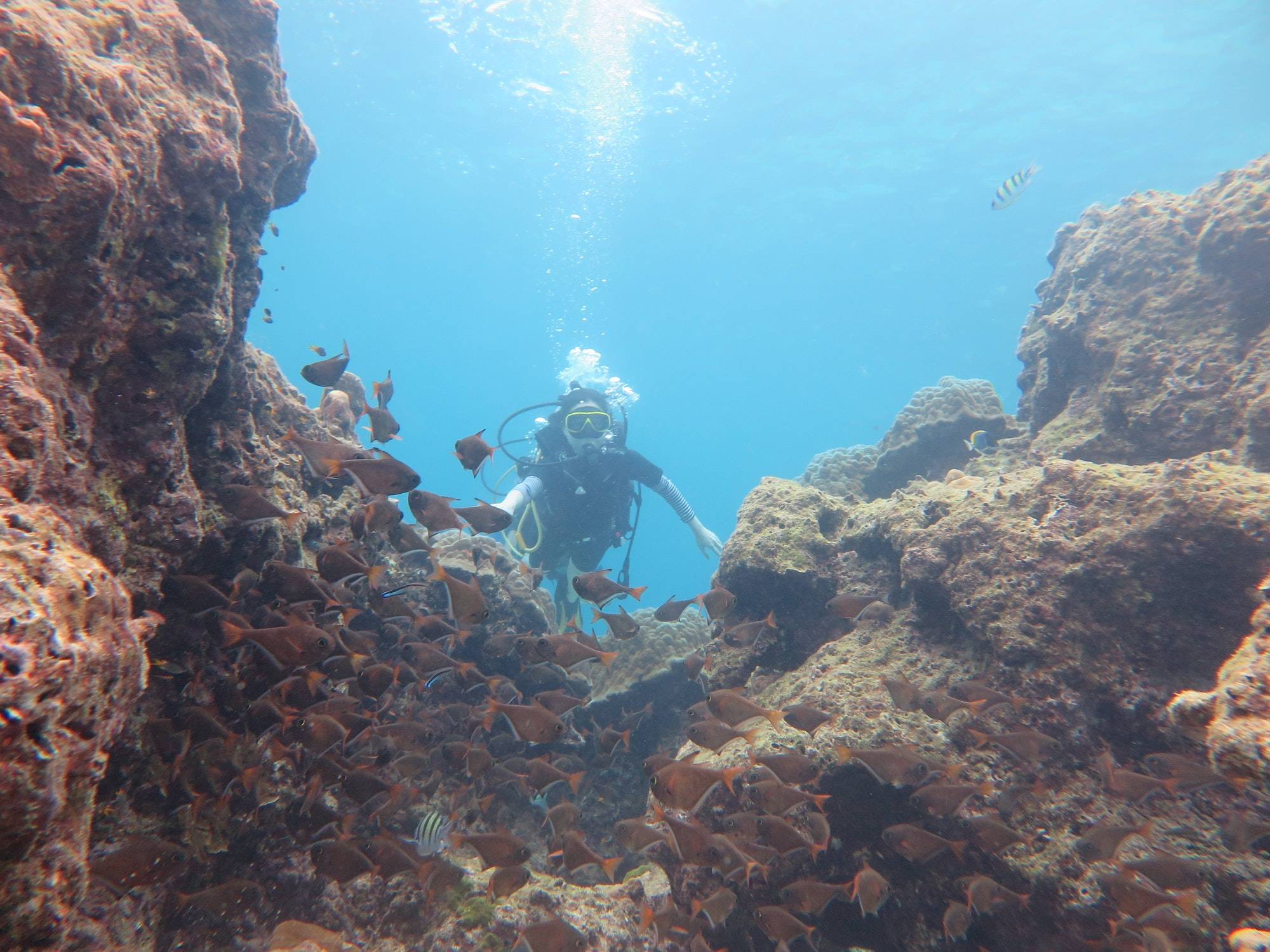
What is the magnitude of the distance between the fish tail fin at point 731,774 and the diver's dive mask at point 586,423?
7.19 m

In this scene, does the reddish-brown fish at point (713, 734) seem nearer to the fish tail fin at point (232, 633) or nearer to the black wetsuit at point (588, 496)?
the fish tail fin at point (232, 633)

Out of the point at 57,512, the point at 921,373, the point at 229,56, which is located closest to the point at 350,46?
the point at 229,56

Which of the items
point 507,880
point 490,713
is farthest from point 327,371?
point 507,880

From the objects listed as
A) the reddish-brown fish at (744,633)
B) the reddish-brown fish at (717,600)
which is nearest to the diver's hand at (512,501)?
the reddish-brown fish at (717,600)

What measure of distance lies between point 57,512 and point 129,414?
117 cm

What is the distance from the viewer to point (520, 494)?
27.9 ft

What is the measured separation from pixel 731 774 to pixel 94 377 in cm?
404

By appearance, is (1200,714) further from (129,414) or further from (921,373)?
(921,373)

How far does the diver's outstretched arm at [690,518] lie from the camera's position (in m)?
9.52

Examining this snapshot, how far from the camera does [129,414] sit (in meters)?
2.87

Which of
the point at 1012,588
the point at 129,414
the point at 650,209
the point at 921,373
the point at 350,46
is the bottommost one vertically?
the point at 1012,588

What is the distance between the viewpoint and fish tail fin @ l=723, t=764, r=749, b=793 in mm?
3393

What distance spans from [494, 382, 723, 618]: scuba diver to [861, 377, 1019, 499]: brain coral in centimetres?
411

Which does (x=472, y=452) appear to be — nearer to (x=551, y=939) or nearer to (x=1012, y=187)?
(x=551, y=939)
